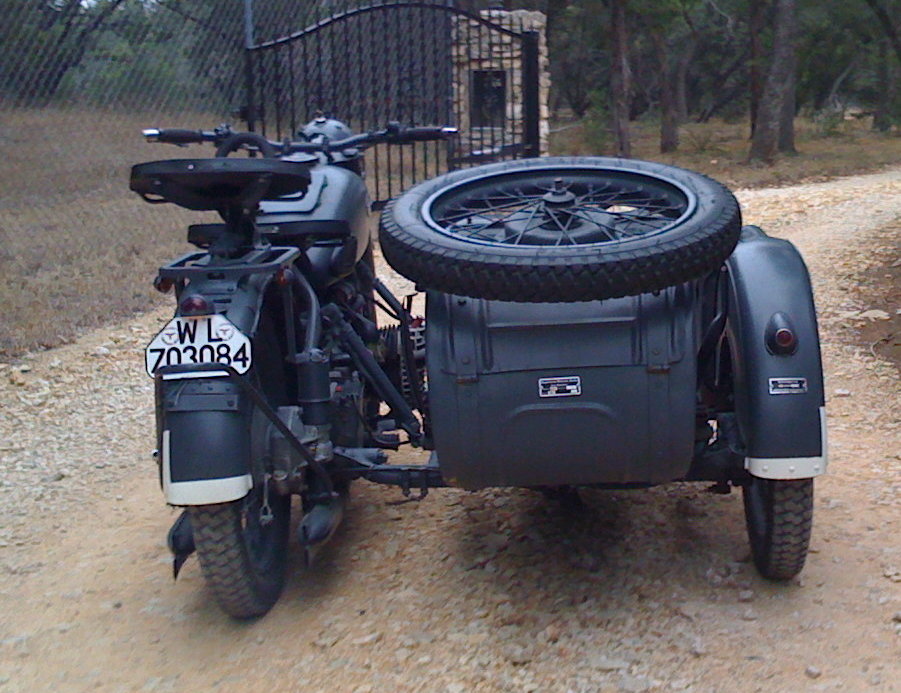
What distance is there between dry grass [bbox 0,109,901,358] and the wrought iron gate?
1.05 meters

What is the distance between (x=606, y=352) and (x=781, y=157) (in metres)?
17.6

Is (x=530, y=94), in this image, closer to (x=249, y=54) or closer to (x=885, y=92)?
(x=249, y=54)

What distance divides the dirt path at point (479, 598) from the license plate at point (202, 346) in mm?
914

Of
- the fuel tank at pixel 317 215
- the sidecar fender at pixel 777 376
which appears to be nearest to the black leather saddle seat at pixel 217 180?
the fuel tank at pixel 317 215

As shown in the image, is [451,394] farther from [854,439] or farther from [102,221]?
[102,221]

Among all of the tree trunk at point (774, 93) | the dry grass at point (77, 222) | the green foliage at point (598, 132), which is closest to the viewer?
the dry grass at point (77, 222)

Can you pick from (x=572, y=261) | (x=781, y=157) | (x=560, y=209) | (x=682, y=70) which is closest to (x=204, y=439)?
(x=572, y=261)

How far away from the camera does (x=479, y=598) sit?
11.1ft

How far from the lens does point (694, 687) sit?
2832 mm

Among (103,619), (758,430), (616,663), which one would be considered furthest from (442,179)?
(103,619)

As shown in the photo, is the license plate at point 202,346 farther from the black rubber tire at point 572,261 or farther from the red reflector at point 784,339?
the red reflector at point 784,339

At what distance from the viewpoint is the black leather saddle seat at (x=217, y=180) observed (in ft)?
10.0

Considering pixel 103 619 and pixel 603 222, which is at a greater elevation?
pixel 603 222

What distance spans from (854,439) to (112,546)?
336 centimetres
